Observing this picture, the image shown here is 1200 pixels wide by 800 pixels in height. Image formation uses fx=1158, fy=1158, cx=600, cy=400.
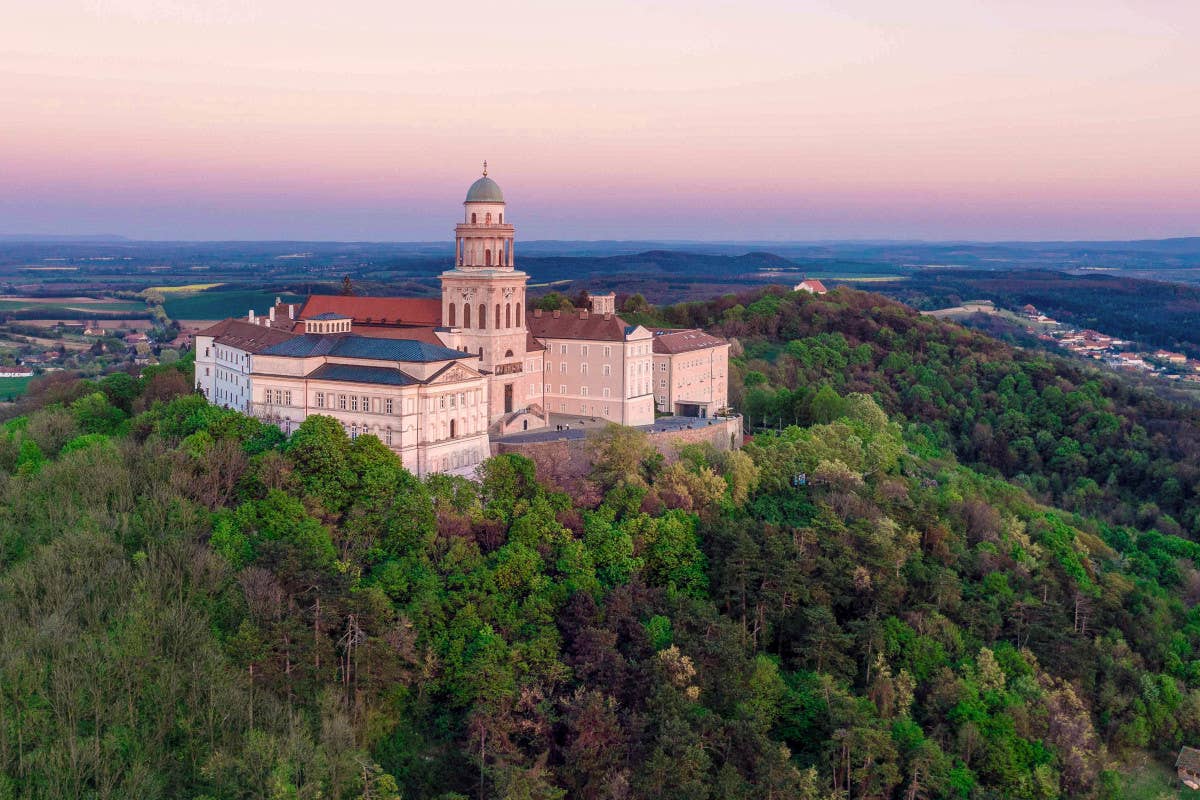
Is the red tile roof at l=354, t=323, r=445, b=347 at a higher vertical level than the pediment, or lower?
higher

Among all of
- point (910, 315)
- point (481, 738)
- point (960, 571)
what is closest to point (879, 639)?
point (960, 571)

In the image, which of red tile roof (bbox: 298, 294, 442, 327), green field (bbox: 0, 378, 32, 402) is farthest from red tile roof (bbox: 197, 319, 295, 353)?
green field (bbox: 0, 378, 32, 402)

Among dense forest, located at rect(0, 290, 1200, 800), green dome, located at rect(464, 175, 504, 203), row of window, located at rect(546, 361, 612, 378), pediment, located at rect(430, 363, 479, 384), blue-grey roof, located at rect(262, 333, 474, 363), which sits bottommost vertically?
dense forest, located at rect(0, 290, 1200, 800)

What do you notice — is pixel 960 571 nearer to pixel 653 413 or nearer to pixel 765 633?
pixel 765 633

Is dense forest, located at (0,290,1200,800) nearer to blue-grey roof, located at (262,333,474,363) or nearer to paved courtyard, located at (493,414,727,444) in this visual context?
paved courtyard, located at (493,414,727,444)

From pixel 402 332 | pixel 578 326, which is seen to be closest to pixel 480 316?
pixel 402 332

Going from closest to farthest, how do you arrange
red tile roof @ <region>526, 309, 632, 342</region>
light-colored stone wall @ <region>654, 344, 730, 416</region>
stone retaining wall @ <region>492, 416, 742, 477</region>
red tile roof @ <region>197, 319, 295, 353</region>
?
stone retaining wall @ <region>492, 416, 742, 477</region>, red tile roof @ <region>197, 319, 295, 353</region>, red tile roof @ <region>526, 309, 632, 342</region>, light-colored stone wall @ <region>654, 344, 730, 416</region>

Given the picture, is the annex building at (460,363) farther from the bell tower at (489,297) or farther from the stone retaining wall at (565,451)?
the stone retaining wall at (565,451)
